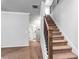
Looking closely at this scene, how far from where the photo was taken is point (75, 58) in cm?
308

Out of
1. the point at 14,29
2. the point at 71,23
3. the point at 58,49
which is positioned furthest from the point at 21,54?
the point at 71,23

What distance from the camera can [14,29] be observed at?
759cm

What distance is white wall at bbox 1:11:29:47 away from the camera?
7.43m

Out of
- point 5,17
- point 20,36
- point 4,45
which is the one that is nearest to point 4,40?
point 4,45

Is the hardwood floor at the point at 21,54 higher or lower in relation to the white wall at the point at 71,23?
lower

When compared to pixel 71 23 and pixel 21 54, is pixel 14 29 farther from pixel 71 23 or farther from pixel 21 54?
pixel 71 23

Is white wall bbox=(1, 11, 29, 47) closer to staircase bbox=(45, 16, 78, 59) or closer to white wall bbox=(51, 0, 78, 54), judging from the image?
staircase bbox=(45, 16, 78, 59)

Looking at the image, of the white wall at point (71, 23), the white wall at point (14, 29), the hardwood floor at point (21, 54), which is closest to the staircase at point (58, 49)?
the white wall at point (71, 23)

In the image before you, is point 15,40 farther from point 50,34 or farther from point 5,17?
point 50,34

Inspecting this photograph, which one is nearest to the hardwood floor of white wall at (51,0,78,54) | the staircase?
the staircase

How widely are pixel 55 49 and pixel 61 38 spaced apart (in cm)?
107

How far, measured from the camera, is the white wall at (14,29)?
24.4 feet

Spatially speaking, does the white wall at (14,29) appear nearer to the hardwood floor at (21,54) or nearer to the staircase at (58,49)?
the hardwood floor at (21,54)

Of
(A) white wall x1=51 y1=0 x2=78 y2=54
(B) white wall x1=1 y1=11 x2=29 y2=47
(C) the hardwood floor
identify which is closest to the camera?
(A) white wall x1=51 y1=0 x2=78 y2=54
